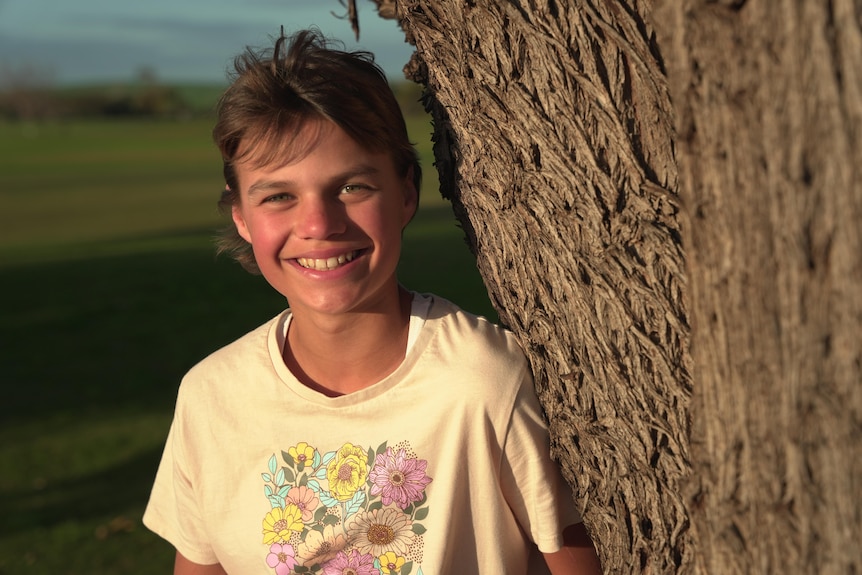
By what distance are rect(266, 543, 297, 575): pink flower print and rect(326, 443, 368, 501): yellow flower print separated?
0.21m

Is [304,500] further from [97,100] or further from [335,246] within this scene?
[97,100]

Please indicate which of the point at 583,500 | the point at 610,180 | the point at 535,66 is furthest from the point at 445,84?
the point at 583,500

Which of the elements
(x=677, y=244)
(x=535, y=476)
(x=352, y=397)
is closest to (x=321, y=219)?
(x=352, y=397)

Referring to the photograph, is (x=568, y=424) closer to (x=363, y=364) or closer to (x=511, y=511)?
(x=511, y=511)

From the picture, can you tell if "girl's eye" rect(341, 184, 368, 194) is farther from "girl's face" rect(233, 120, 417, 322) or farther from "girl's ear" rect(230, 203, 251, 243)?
"girl's ear" rect(230, 203, 251, 243)

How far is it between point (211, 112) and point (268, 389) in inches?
32.0

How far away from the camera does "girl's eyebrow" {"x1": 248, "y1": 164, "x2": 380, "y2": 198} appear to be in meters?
2.61

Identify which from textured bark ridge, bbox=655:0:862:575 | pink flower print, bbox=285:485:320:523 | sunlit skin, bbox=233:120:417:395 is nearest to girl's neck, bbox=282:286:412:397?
sunlit skin, bbox=233:120:417:395

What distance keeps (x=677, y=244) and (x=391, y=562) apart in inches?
44.5

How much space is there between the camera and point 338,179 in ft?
8.58

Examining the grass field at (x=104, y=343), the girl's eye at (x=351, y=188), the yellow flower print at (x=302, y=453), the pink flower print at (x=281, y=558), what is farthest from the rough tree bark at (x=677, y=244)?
the grass field at (x=104, y=343)

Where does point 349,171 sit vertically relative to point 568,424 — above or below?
above

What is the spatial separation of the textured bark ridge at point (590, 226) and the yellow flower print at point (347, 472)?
505 millimetres

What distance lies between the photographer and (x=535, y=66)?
2172mm
